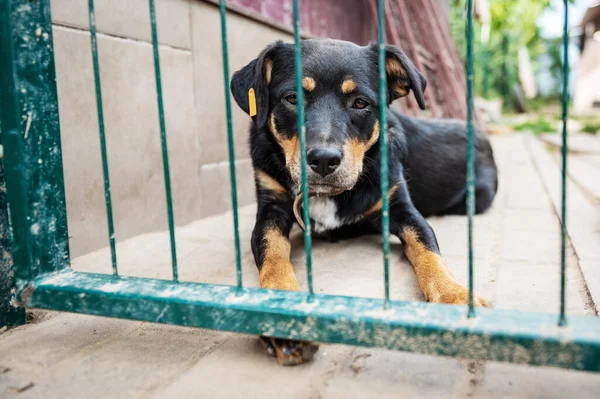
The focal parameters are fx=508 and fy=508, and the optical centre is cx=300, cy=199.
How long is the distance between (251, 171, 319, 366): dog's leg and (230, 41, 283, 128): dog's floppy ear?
1.24ft

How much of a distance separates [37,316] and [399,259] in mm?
1609

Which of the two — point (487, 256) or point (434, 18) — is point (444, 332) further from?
point (434, 18)

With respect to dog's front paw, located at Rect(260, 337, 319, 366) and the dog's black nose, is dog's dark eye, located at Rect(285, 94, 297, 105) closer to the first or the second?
the dog's black nose

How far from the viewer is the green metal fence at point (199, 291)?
49.3 inches

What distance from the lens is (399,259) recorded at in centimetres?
253

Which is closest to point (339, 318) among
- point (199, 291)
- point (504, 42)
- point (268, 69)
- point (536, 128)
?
point (199, 291)

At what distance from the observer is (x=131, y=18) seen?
2854mm

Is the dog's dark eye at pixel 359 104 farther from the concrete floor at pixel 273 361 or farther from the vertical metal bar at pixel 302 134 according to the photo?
the vertical metal bar at pixel 302 134

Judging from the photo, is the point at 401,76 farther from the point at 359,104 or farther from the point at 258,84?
the point at 258,84

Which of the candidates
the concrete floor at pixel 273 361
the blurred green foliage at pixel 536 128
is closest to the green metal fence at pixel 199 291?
the concrete floor at pixel 273 361

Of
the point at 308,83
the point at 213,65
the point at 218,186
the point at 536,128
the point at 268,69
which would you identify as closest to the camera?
the point at 308,83

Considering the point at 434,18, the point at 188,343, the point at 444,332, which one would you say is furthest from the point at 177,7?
the point at 434,18

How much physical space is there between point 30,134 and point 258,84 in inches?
41.5

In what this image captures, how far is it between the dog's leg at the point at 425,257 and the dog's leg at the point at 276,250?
1.70 ft
